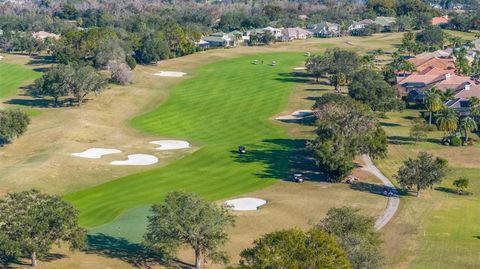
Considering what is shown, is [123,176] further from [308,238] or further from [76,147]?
[308,238]

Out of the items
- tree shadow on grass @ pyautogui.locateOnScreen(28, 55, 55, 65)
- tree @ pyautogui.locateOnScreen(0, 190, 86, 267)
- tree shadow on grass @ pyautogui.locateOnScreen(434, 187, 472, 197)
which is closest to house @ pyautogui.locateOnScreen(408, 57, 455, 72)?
tree shadow on grass @ pyautogui.locateOnScreen(434, 187, 472, 197)

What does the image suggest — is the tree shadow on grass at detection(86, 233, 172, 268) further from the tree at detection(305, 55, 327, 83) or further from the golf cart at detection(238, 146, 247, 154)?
the tree at detection(305, 55, 327, 83)

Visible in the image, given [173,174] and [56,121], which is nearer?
[173,174]

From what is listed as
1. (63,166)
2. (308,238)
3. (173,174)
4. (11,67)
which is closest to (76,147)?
(63,166)

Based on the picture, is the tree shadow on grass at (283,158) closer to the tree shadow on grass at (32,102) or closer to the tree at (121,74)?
the tree shadow on grass at (32,102)

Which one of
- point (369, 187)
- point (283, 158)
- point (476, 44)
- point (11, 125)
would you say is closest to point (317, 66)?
point (283, 158)

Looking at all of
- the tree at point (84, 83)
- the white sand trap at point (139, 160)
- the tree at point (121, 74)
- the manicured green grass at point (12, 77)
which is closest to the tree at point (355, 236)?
the white sand trap at point (139, 160)
